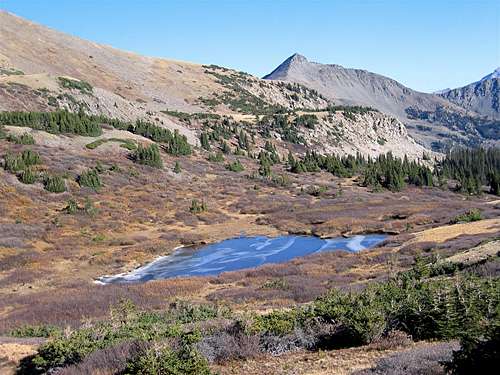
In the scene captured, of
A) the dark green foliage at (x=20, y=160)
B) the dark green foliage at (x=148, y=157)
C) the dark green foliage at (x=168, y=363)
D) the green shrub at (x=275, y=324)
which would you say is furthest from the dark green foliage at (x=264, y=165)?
the dark green foliage at (x=168, y=363)

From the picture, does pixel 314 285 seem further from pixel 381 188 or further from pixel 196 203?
pixel 381 188

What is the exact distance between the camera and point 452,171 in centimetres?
12406

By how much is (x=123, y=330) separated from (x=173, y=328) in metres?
3.18

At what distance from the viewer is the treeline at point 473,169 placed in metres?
93.2

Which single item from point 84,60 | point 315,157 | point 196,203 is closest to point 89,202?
point 196,203

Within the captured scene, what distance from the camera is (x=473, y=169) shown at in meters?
130

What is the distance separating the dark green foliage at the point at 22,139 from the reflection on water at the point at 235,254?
4140cm

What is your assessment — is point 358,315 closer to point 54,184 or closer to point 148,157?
point 54,184

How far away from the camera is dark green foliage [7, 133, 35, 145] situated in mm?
76375

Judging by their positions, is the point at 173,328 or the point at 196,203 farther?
the point at 196,203

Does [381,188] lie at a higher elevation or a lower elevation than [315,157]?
lower

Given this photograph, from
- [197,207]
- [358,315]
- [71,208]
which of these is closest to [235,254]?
[197,207]

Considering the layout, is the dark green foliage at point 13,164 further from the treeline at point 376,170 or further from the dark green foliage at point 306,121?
the dark green foliage at point 306,121

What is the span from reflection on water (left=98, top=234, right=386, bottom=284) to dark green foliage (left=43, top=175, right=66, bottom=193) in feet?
74.8
